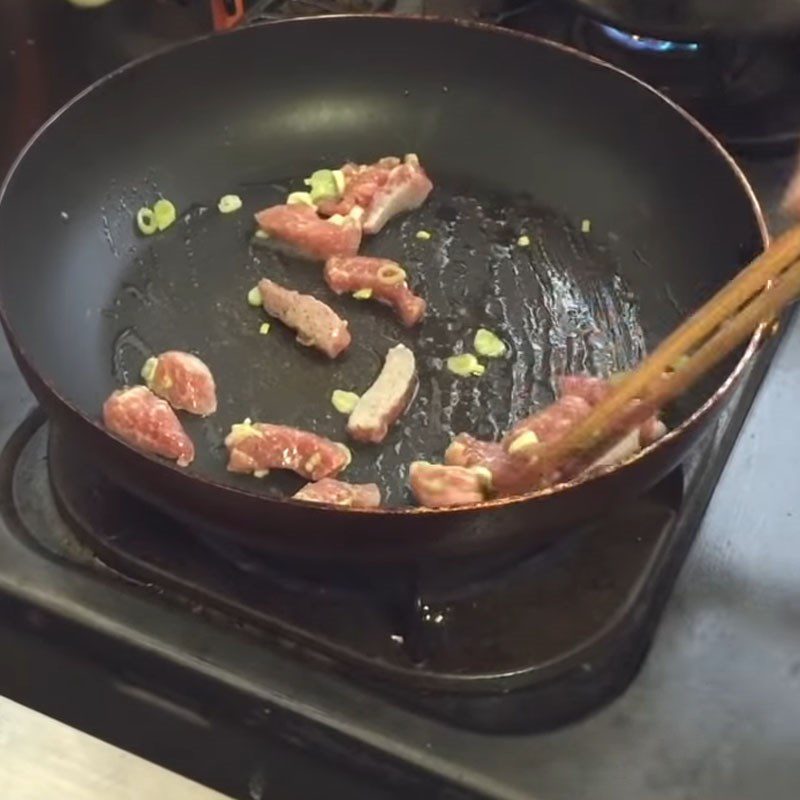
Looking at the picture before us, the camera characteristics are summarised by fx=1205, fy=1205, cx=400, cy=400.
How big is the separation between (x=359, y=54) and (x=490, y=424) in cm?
45

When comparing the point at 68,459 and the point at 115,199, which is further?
the point at 115,199

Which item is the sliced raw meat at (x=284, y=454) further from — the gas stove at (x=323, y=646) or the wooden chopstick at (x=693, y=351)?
the wooden chopstick at (x=693, y=351)

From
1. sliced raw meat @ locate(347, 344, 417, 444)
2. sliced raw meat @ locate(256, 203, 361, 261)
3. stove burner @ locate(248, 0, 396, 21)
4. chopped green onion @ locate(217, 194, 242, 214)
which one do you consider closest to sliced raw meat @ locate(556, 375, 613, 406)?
sliced raw meat @ locate(347, 344, 417, 444)

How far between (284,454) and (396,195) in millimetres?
330

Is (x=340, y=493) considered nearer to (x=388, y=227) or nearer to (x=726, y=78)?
(x=388, y=227)

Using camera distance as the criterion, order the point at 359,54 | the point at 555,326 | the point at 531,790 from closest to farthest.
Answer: the point at 531,790 < the point at 555,326 < the point at 359,54

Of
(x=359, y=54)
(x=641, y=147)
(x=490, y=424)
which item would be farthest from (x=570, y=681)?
(x=359, y=54)

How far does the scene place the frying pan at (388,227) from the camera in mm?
979

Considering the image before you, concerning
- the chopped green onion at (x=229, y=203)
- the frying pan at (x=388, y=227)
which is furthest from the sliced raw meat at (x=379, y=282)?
the chopped green onion at (x=229, y=203)

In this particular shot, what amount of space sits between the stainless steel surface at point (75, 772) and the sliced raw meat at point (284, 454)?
229mm

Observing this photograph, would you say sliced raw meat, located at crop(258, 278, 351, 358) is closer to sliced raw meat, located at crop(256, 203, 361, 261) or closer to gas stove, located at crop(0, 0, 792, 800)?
sliced raw meat, located at crop(256, 203, 361, 261)

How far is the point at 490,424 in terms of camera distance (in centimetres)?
96

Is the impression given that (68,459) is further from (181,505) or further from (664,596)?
(664,596)

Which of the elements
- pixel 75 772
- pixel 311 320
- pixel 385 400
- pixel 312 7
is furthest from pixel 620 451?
pixel 312 7
